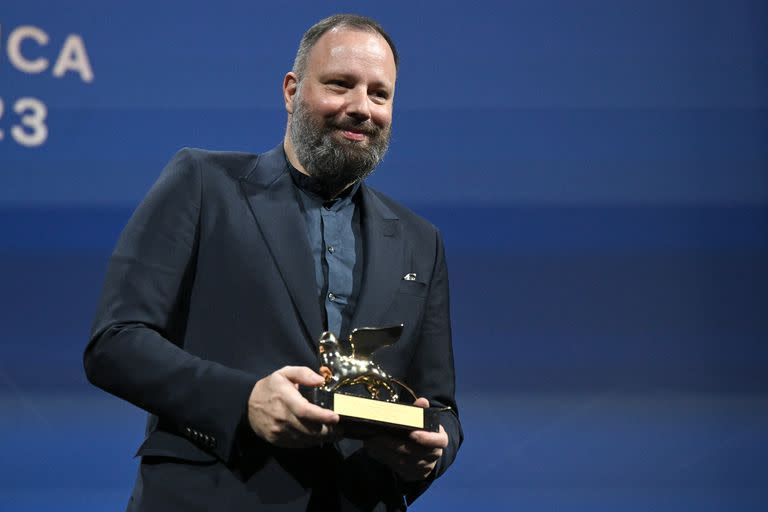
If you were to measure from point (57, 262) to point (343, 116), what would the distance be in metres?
1.21

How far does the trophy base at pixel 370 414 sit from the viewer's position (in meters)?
1.24

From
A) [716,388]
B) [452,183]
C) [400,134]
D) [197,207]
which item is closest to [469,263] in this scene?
[452,183]

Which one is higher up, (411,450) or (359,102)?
(359,102)

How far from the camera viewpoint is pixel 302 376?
1.24 metres

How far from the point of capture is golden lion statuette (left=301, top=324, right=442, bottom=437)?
125 centimetres

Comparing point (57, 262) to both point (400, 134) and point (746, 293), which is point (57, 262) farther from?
point (746, 293)

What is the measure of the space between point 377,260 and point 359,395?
36 centimetres

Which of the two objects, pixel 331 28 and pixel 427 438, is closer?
pixel 427 438

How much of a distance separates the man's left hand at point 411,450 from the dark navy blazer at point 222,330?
0.09 meters

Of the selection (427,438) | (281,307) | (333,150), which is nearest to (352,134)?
(333,150)

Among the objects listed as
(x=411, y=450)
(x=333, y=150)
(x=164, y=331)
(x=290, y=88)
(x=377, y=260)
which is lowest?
(x=411, y=450)

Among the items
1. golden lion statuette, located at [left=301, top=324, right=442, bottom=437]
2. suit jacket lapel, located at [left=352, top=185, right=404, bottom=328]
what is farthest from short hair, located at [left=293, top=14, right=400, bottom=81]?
golden lion statuette, located at [left=301, top=324, right=442, bottom=437]

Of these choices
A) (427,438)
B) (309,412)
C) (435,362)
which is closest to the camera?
(309,412)

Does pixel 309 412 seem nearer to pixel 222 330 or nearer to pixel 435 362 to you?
pixel 222 330
